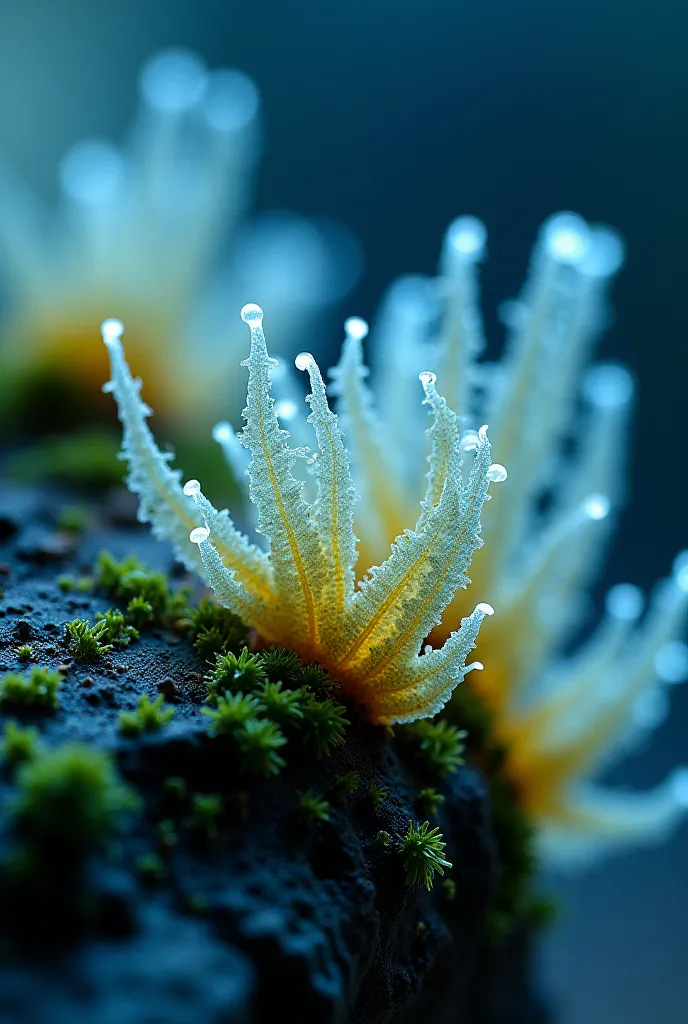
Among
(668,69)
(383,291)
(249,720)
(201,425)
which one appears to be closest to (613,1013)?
(201,425)

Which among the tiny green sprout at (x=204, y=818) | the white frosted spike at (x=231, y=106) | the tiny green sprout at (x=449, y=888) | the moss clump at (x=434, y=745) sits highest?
the white frosted spike at (x=231, y=106)

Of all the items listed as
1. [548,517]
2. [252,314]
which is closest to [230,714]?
[252,314]

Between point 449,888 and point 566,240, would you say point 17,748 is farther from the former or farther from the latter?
point 566,240

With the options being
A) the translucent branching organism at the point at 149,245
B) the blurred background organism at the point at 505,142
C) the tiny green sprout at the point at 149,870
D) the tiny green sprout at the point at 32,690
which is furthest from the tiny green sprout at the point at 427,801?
the blurred background organism at the point at 505,142

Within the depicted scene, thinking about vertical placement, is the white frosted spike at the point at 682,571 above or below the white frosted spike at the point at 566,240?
below

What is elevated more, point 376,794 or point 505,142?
point 505,142

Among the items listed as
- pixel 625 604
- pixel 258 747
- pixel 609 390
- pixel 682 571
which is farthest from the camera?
pixel 609 390

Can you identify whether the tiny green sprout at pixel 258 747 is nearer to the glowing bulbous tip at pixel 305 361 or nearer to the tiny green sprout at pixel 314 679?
the tiny green sprout at pixel 314 679
